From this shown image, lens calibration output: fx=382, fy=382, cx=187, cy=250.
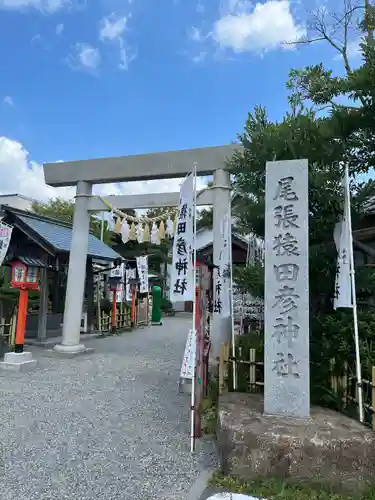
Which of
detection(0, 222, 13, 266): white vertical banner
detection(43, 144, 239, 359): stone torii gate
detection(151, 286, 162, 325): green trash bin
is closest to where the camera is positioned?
detection(43, 144, 239, 359): stone torii gate

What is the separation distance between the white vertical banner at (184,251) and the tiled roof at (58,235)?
228 inches

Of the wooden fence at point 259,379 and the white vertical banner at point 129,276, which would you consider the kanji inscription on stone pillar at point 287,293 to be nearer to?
the wooden fence at point 259,379

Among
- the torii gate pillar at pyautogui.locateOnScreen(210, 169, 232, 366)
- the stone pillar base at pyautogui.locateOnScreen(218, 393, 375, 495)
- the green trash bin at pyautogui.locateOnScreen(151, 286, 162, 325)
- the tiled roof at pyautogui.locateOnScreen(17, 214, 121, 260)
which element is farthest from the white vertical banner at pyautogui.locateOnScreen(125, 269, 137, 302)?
the stone pillar base at pyautogui.locateOnScreen(218, 393, 375, 495)

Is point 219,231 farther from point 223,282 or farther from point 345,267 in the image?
point 345,267

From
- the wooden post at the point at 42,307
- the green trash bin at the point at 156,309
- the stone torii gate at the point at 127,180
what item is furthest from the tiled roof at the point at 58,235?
the green trash bin at the point at 156,309

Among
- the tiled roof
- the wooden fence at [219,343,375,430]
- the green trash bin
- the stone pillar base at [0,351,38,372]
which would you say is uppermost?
the tiled roof

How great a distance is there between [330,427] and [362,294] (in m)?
2.74

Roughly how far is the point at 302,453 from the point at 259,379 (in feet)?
7.28

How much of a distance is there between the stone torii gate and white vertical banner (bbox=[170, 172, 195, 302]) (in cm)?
223

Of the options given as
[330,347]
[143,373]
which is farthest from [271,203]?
[143,373]

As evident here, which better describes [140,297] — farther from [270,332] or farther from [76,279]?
[270,332]

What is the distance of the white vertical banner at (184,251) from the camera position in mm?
5203

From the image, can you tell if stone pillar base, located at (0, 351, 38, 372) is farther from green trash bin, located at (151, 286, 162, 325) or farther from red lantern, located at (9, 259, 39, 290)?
green trash bin, located at (151, 286, 162, 325)

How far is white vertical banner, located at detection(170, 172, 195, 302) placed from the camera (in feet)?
17.1
